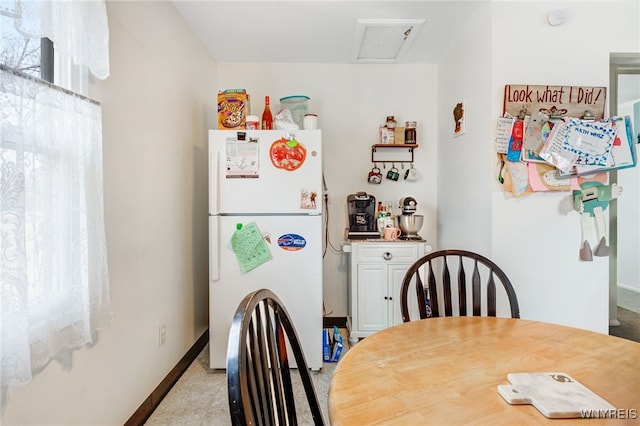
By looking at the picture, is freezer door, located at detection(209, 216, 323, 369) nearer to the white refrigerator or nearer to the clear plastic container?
the white refrigerator

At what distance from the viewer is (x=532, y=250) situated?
2.00 metres

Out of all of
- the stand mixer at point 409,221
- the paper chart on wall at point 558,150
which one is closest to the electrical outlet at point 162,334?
the stand mixer at point 409,221

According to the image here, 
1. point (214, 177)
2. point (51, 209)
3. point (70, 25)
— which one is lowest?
point (51, 209)

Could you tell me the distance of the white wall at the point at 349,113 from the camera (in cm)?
298

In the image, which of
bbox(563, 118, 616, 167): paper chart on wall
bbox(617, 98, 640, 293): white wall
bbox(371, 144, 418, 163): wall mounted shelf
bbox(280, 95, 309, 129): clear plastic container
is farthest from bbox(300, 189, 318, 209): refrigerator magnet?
bbox(617, 98, 640, 293): white wall

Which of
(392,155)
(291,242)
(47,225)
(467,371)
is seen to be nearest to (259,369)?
(467,371)

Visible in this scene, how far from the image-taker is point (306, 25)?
2.30m

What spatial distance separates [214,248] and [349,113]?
1.72m

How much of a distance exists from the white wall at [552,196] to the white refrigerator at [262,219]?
117 cm

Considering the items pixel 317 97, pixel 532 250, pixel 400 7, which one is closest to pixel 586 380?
pixel 532 250

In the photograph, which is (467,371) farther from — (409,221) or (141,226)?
(409,221)

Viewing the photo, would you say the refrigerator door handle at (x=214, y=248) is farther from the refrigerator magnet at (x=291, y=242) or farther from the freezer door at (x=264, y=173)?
the refrigerator magnet at (x=291, y=242)

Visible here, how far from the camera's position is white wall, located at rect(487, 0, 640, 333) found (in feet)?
6.45

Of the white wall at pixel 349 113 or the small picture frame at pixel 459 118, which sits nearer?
the small picture frame at pixel 459 118
